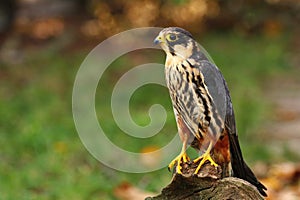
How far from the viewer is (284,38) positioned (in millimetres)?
10461

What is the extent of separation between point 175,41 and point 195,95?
0.21 meters

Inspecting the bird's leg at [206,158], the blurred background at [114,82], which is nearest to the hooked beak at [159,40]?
the bird's leg at [206,158]

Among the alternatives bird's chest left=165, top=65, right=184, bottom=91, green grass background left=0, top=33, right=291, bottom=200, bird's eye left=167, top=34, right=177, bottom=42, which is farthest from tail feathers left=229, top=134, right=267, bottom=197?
green grass background left=0, top=33, right=291, bottom=200

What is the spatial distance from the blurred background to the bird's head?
2.33m

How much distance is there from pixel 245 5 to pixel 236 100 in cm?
287

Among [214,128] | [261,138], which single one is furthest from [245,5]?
[214,128]

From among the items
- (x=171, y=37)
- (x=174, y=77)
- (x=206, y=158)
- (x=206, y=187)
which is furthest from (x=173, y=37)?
(x=206, y=187)

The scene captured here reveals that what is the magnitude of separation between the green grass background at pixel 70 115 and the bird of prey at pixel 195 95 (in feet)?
7.62

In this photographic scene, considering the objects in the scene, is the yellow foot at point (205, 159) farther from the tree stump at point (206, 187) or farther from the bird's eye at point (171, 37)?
the bird's eye at point (171, 37)

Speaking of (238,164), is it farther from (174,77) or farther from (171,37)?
(171,37)

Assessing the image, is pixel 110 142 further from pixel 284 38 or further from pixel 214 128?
pixel 284 38

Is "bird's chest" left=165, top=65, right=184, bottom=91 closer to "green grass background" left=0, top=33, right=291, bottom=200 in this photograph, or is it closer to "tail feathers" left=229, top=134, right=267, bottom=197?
"tail feathers" left=229, top=134, right=267, bottom=197

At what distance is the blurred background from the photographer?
5.46m

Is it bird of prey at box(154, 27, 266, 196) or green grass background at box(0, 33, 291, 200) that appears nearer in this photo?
bird of prey at box(154, 27, 266, 196)
